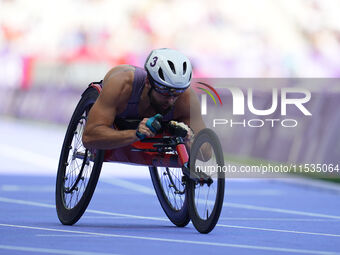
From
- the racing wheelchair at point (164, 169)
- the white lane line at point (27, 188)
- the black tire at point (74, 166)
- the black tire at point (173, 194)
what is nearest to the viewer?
the racing wheelchair at point (164, 169)

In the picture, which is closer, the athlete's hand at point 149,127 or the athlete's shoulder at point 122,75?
the athlete's hand at point 149,127

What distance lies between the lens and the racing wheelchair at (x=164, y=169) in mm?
9555

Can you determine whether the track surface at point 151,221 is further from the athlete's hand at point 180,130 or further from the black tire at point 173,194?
the athlete's hand at point 180,130

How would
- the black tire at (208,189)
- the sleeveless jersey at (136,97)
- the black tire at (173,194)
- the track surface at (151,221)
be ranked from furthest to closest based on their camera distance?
1. the black tire at (173,194)
2. the sleeveless jersey at (136,97)
3. the black tire at (208,189)
4. the track surface at (151,221)

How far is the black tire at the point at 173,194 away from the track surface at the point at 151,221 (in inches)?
5.3

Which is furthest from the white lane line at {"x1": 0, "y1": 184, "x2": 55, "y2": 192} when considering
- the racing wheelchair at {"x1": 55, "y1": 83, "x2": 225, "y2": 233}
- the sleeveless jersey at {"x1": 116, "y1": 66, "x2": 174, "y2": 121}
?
the sleeveless jersey at {"x1": 116, "y1": 66, "x2": 174, "y2": 121}

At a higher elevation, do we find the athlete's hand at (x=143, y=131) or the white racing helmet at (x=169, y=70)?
the white racing helmet at (x=169, y=70)

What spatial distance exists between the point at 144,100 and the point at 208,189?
1.13 m

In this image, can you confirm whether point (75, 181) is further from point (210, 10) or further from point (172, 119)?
point (210, 10)

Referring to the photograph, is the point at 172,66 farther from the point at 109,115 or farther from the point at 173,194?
the point at 173,194

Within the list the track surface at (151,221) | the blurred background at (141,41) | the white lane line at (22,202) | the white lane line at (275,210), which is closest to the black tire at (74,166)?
the track surface at (151,221)

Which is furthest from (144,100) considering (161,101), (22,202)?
(22,202)

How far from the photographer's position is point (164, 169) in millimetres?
11508

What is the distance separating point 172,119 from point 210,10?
31869mm
